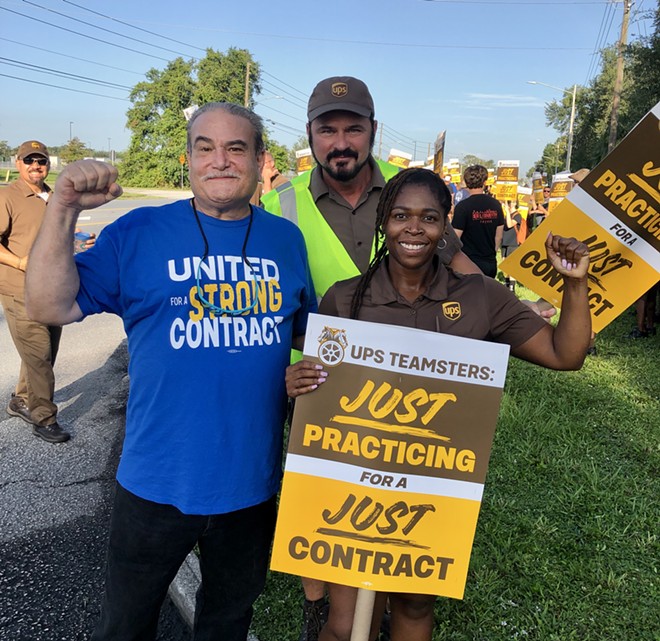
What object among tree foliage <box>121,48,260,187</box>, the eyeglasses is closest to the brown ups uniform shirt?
the eyeglasses

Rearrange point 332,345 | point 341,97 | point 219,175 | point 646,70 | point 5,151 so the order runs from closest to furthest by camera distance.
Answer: point 332,345 < point 219,175 < point 341,97 < point 646,70 < point 5,151

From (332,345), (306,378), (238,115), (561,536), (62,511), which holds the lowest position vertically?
(62,511)

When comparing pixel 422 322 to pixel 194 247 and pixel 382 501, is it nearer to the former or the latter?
pixel 382 501

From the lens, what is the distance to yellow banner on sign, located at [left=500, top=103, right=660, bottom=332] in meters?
2.31

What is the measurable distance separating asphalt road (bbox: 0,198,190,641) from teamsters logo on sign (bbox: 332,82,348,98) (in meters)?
2.47

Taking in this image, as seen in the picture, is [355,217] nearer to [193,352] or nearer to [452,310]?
[452,310]

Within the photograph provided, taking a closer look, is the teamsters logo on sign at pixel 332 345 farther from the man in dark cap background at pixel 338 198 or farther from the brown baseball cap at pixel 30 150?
the brown baseball cap at pixel 30 150

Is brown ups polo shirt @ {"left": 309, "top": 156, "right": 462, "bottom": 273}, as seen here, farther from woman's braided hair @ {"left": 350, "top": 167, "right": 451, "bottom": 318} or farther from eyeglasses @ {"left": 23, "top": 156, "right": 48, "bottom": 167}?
eyeglasses @ {"left": 23, "top": 156, "right": 48, "bottom": 167}

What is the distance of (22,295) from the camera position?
4605 mm

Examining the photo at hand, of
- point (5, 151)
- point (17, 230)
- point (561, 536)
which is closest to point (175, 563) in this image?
point (561, 536)

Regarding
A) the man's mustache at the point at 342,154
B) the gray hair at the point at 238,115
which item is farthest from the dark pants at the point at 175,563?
the man's mustache at the point at 342,154

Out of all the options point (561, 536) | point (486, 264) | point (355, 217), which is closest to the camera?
point (355, 217)

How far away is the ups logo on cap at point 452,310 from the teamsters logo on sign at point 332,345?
381mm

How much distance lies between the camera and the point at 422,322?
1.90 meters
